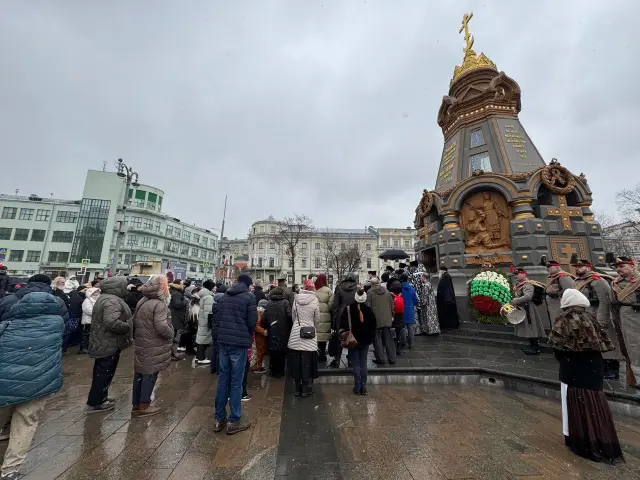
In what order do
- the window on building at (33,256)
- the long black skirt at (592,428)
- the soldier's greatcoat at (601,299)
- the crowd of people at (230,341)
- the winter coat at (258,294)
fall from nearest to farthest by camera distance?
the crowd of people at (230,341) < the long black skirt at (592,428) < the soldier's greatcoat at (601,299) < the winter coat at (258,294) < the window on building at (33,256)

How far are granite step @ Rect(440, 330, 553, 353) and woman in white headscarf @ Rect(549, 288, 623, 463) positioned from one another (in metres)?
4.68

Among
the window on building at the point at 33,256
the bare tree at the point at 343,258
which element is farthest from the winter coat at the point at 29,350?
the window on building at the point at 33,256

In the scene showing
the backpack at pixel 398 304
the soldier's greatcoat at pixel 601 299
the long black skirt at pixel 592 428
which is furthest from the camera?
the backpack at pixel 398 304

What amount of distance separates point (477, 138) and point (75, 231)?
57.9 m

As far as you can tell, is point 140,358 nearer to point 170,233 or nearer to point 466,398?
point 466,398

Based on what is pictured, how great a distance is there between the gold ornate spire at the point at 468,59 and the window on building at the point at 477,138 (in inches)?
114

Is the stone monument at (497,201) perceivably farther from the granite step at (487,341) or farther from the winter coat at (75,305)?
the winter coat at (75,305)

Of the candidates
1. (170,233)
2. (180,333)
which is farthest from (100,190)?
(180,333)

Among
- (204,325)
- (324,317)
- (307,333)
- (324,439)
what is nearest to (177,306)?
(204,325)

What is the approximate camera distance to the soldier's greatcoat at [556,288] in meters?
6.15

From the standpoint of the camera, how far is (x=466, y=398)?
4.90 metres

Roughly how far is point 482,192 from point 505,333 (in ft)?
16.2

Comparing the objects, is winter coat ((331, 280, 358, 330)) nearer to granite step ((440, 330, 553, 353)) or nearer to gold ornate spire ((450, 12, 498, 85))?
granite step ((440, 330, 553, 353))

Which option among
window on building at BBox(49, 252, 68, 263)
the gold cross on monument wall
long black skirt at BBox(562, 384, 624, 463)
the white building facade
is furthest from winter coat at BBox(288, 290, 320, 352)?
window on building at BBox(49, 252, 68, 263)
